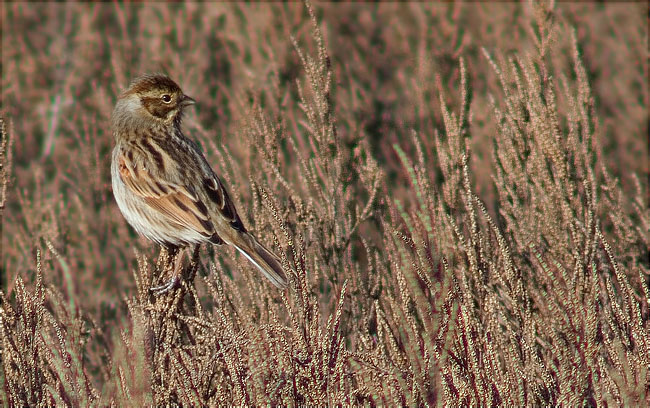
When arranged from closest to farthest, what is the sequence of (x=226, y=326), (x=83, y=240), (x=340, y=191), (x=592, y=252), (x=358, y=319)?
(x=226, y=326) → (x=592, y=252) → (x=358, y=319) → (x=340, y=191) → (x=83, y=240)

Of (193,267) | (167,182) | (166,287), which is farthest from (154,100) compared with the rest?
(166,287)

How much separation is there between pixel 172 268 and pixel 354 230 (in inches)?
39.1

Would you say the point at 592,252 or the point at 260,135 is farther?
the point at 260,135

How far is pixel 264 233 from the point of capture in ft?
13.5

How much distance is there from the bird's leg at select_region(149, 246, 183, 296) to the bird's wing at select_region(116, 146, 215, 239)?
25 cm

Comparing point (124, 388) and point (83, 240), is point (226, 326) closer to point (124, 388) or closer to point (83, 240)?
point (124, 388)

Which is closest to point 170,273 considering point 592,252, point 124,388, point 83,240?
point 124,388

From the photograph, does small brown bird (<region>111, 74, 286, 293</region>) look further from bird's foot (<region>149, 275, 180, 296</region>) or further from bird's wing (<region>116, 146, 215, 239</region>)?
bird's foot (<region>149, 275, 180, 296</region>)

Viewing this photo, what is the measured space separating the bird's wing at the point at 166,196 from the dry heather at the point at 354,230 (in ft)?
0.60

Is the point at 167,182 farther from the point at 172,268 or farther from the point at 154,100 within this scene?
the point at 172,268

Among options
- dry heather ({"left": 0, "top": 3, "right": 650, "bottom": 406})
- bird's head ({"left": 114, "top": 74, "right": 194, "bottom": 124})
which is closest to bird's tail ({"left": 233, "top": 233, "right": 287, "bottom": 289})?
dry heather ({"left": 0, "top": 3, "right": 650, "bottom": 406})

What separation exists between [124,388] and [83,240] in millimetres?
2973

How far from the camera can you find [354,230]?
423 cm

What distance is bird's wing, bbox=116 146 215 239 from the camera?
160 inches
